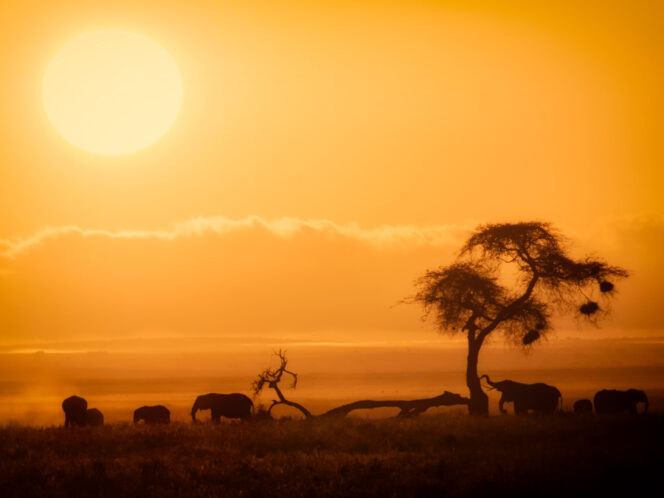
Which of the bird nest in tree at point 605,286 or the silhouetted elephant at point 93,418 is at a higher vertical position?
the bird nest in tree at point 605,286

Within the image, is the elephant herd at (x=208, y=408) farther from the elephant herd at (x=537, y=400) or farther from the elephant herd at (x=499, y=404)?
the elephant herd at (x=537, y=400)

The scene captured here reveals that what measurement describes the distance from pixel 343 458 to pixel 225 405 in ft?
62.4

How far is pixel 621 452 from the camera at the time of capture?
29062 millimetres

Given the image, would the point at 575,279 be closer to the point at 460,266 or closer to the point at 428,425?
the point at 460,266

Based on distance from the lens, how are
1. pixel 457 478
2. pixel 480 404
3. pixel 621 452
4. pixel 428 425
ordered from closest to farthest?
pixel 457 478 → pixel 621 452 → pixel 428 425 → pixel 480 404

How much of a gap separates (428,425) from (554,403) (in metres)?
13.7

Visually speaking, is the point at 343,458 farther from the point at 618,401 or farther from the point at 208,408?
the point at 618,401

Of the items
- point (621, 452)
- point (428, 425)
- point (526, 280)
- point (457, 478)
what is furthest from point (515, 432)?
point (526, 280)

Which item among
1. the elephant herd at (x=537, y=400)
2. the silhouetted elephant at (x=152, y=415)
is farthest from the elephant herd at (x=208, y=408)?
the elephant herd at (x=537, y=400)

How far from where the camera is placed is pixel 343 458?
29.3 meters

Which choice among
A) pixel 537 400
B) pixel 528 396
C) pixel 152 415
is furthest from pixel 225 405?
pixel 537 400

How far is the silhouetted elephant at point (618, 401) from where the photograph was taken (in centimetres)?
5033

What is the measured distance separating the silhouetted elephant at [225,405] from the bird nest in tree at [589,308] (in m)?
18.0

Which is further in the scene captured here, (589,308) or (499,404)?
(589,308)
